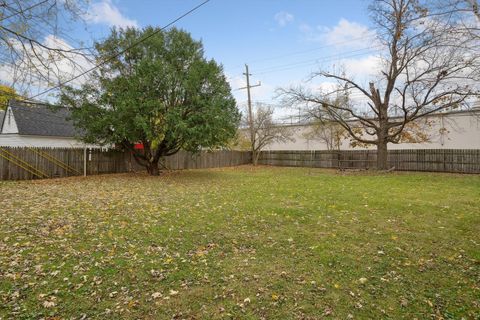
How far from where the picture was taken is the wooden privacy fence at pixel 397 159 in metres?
16.3

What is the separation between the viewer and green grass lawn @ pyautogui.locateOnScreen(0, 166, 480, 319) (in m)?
2.96

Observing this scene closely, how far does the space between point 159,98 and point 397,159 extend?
50.7 feet

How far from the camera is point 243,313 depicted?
9.44 feet

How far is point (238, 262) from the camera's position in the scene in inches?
159

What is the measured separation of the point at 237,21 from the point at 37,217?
7.63 meters

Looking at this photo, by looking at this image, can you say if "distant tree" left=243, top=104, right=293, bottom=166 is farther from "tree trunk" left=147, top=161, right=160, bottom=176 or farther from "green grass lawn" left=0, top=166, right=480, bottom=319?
"green grass lawn" left=0, top=166, right=480, bottom=319

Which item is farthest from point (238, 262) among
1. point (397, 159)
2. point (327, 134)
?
point (327, 134)

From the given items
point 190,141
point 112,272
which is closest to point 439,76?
point 190,141

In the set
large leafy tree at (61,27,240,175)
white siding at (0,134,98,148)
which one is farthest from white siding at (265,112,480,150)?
white siding at (0,134,98,148)

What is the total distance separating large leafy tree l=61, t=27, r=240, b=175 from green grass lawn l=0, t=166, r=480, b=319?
242 inches

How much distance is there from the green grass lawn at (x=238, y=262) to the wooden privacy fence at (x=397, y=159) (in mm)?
11194

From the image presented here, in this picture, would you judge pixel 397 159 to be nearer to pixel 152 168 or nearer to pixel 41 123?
pixel 152 168

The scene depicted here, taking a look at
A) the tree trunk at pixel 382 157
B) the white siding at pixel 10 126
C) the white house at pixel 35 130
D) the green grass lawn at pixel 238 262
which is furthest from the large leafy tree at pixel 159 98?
the white siding at pixel 10 126

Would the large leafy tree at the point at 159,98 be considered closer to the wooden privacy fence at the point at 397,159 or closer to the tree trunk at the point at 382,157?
the tree trunk at the point at 382,157
